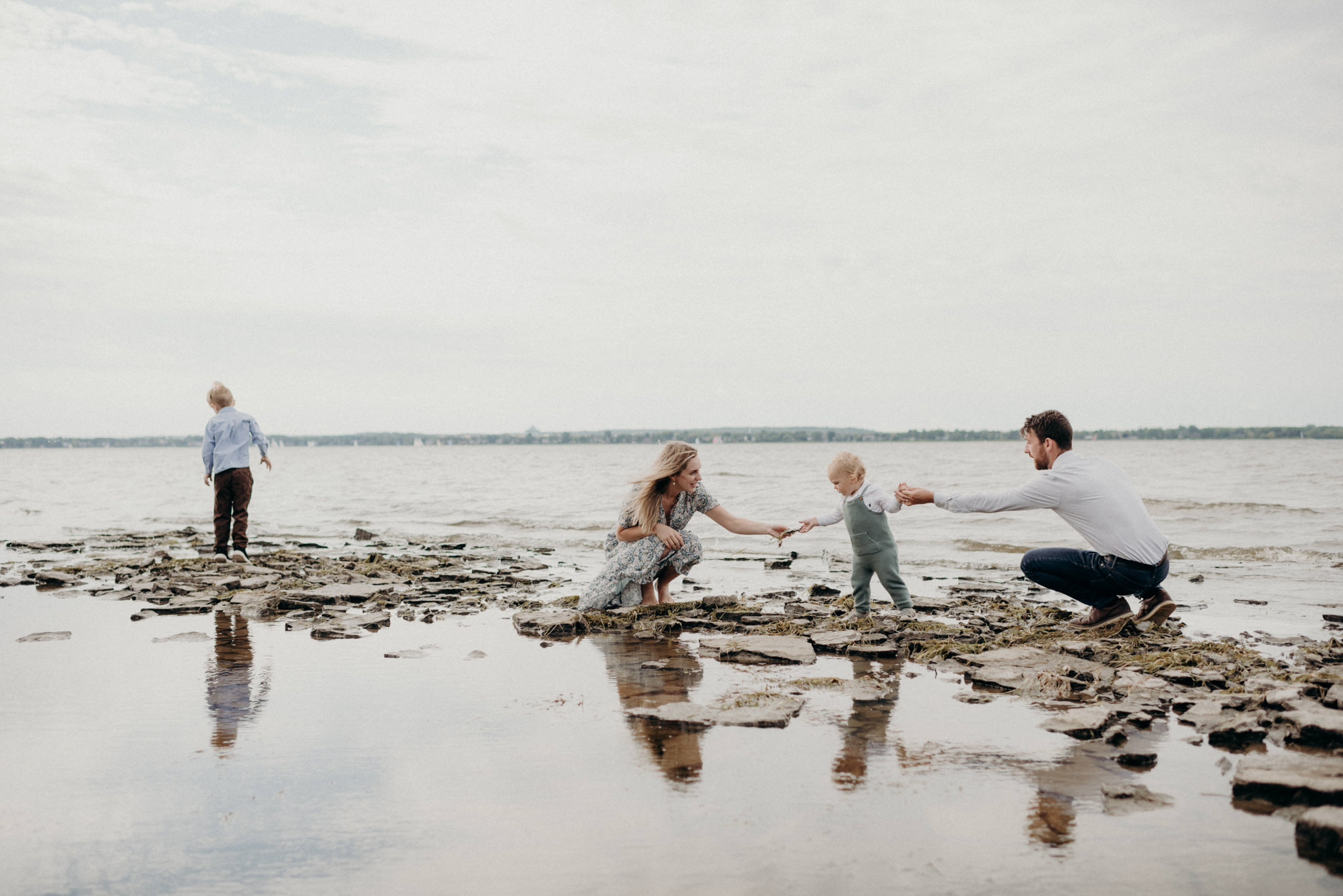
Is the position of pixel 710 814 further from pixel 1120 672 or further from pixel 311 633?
pixel 311 633

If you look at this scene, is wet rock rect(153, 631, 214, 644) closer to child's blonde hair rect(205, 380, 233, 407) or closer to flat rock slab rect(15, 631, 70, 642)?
flat rock slab rect(15, 631, 70, 642)

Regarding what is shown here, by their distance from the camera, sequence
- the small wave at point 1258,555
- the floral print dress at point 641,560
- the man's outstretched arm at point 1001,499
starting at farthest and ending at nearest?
the small wave at point 1258,555, the floral print dress at point 641,560, the man's outstretched arm at point 1001,499

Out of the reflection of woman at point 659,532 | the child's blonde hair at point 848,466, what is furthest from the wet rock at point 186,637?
the child's blonde hair at point 848,466

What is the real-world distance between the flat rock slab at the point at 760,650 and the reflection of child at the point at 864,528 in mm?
1307

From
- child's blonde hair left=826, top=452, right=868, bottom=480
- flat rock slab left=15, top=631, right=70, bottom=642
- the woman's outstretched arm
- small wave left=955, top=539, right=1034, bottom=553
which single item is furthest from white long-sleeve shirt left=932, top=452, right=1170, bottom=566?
small wave left=955, top=539, right=1034, bottom=553

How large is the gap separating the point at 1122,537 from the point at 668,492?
154 inches

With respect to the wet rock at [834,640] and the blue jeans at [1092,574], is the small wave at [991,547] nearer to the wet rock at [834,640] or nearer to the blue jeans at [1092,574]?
the blue jeans at [1092,574]

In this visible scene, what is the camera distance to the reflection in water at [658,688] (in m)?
4.31

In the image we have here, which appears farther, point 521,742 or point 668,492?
point 668,492

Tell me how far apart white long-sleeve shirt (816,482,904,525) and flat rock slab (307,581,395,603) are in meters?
5.12

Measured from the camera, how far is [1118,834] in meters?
3.42

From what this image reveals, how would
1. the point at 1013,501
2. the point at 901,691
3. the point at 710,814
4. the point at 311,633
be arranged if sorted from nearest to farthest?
1. the point at 710,814
2. the point at 901,691
3. the point at 1013,501
4. the point at 311,633

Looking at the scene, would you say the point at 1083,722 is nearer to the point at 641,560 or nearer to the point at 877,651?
the point at 877,651

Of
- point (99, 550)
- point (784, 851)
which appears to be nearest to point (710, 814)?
point (784, 851)
